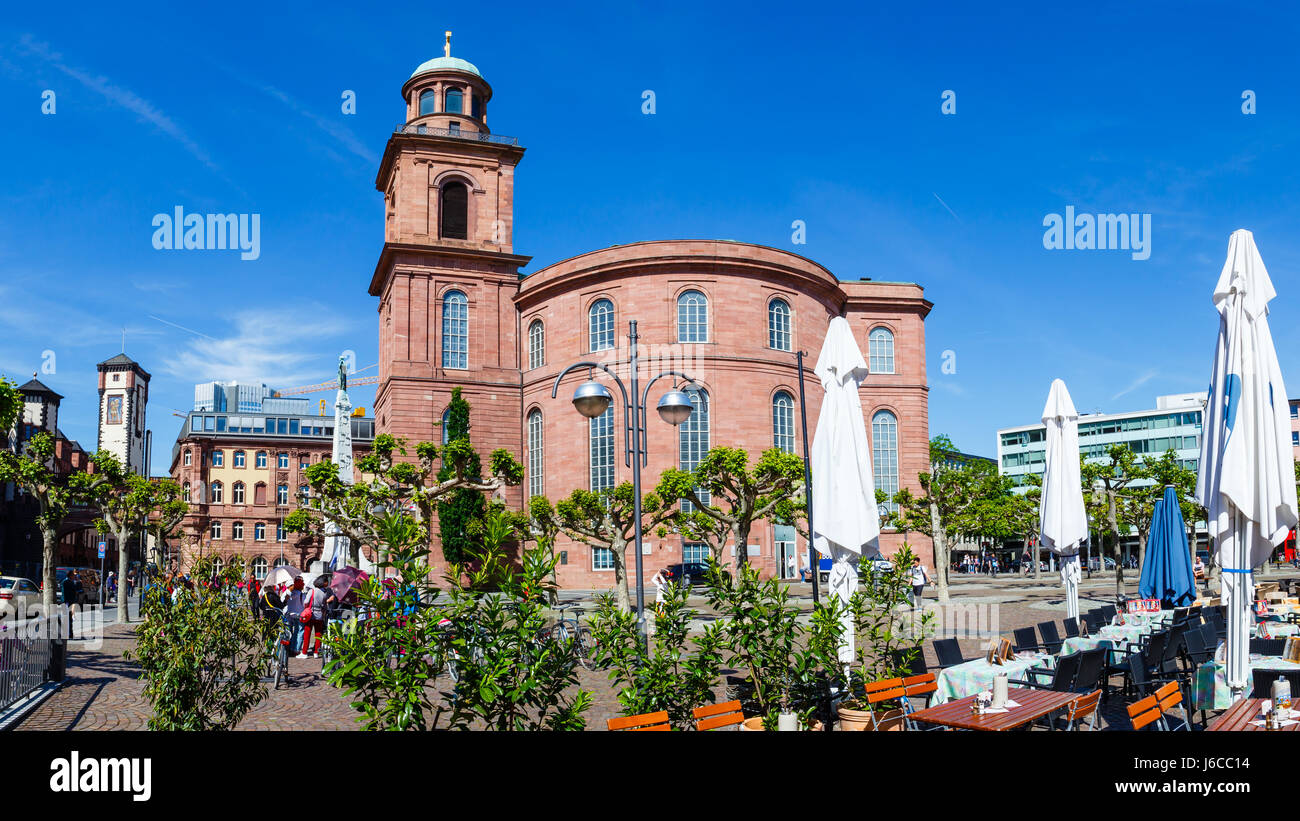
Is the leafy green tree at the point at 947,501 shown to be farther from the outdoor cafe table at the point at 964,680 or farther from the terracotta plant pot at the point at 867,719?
the terracotta plant pot at the point at 867,719

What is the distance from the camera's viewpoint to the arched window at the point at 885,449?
1917 inches

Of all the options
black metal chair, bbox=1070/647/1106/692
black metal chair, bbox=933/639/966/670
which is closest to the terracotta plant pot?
black metal chair, bbox=1070/647/1106/692

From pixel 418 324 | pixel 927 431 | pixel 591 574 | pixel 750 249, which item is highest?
pixel 750 249

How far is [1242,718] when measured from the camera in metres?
6.86

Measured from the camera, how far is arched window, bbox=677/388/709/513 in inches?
1655

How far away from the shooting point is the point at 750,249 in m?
43.2

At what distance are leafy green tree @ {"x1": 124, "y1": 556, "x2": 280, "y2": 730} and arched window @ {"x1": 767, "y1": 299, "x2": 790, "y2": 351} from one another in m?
37.7

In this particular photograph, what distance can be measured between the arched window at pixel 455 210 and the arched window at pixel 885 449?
24548 millimetres

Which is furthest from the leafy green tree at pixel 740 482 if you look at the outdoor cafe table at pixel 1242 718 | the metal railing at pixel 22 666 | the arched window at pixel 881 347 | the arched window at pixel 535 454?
the arched window at pixel 881 347

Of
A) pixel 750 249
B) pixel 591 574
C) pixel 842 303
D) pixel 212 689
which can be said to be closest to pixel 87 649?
pixel 212 689

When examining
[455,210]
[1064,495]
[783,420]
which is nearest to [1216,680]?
[1064,495]

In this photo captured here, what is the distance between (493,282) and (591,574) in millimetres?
16051

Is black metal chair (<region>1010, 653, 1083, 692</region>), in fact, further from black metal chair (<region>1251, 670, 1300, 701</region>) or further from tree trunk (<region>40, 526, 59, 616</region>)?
tree trunk (<region>40, 526, 59, 616</region>)
